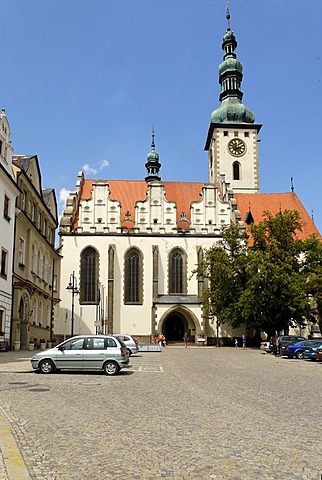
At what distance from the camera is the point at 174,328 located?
5647cm

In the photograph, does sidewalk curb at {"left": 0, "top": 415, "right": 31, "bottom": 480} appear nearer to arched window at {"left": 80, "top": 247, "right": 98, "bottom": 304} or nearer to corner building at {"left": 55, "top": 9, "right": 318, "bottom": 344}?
corner building at {"left": 55, "top": 9, "right": 318, "bottom": 344}

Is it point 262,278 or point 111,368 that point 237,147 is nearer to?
point 262,278

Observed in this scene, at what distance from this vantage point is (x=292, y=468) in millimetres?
5844

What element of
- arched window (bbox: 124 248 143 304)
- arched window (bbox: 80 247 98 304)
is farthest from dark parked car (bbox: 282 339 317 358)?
arched window (bbox: 80 247 98 304)

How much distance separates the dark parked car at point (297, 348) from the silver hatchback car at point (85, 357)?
16094mm

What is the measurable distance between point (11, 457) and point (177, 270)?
48.9 m

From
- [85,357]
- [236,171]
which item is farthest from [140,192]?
[85,357]

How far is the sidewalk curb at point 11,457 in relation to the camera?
18.0ft

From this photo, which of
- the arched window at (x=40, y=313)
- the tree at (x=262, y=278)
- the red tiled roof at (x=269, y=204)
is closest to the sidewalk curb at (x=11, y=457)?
the arched window at (x=40, y=313)

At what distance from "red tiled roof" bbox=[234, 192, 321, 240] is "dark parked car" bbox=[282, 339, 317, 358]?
3008cm

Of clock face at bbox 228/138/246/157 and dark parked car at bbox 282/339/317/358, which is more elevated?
clock face at bbox 228/138/246/157

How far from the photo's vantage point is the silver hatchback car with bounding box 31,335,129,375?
57.5 ft

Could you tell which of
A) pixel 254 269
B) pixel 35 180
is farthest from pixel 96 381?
pixel 254 269

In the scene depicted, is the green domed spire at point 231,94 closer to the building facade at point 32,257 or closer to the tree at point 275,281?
the tree at point 275,281
